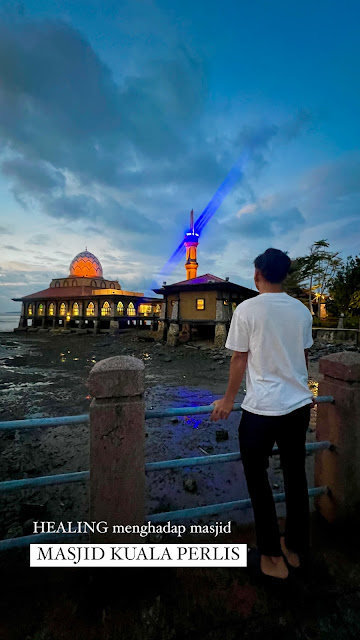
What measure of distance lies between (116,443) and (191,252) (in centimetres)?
4019

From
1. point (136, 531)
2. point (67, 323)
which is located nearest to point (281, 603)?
point (136, 531)

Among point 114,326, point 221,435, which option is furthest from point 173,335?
point 221,435

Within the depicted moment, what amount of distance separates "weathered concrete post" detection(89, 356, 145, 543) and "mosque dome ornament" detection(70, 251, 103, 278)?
4890 cm

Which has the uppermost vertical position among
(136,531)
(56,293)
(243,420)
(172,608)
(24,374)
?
(56,293)

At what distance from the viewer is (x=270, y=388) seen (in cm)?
184

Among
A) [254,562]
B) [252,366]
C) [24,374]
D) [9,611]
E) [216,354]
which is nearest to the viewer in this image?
[9,611]

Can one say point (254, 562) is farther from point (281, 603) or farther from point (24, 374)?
point (24, 374)

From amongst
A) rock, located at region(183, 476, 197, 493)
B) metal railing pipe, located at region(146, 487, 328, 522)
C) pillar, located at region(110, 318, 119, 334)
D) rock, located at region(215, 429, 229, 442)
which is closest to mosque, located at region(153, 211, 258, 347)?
pillar, located at region(110, 318, 119, 334)

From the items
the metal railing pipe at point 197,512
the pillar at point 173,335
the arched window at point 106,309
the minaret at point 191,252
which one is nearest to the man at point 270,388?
the metal railing pipe at point 197,512

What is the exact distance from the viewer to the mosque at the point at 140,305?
24.8 metres

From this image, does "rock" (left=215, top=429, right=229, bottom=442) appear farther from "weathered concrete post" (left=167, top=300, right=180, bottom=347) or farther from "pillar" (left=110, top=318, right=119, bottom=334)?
"pillar" (left=110, top=318, right=119, bottom=334)

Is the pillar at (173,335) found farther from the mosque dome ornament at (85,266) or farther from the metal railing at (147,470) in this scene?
the mosque dome ornament at (85,266)

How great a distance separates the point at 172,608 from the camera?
182 cm

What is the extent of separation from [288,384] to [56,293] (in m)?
47.5
